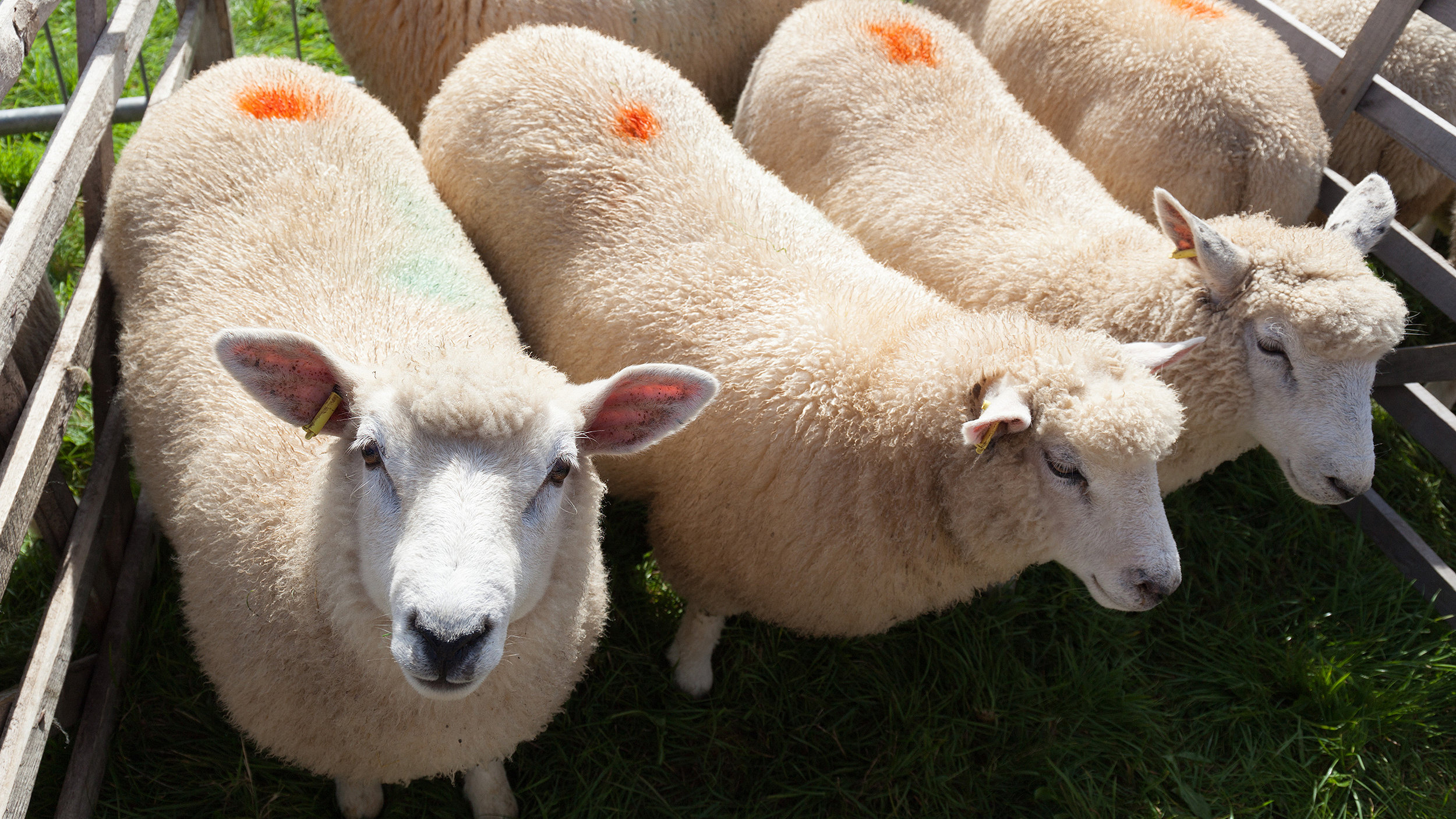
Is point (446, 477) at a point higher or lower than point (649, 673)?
higher

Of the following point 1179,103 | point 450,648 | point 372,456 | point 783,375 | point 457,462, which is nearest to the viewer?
point 450,648

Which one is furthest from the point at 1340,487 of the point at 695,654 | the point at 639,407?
the point at 639,407

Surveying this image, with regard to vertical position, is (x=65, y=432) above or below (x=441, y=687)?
below

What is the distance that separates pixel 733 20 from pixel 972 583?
3.33 metres

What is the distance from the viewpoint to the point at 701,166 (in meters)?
3.36

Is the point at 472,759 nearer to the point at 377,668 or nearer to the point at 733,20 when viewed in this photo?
the point at 377,668

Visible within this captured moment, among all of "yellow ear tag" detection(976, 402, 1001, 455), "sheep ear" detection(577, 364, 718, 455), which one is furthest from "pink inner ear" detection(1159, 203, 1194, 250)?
"sheep ear" detection(577, 364, 718, 455)

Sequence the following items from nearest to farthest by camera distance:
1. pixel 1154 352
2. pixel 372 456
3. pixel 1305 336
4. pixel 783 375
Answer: pixel 372 456
pixel 1154 352
pixel 783 375
pixel 1305 336

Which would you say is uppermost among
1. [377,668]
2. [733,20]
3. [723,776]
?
[733,20]

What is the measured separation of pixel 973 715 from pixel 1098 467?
55.3 inches

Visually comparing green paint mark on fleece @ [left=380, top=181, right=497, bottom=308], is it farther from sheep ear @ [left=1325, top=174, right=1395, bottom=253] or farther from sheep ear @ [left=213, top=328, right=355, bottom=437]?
sheep ear @ [left=1325, top=174, right=1395, bottom=253]

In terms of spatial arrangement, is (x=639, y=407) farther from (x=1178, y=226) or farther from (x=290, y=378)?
(x=1178, y=226)

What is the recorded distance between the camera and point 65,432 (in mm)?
3055

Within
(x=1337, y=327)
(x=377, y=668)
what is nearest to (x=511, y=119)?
(x=377, y=668)
